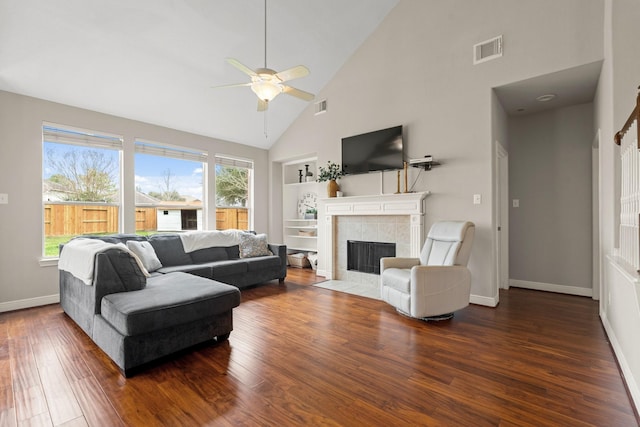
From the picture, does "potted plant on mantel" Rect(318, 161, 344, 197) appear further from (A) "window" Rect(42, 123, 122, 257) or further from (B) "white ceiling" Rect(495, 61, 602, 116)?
(A) "window" Rect(42, 123, 122, 257)

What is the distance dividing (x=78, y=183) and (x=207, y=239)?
6.14 feet

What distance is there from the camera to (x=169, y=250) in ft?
14.0

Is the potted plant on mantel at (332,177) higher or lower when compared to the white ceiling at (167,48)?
lower

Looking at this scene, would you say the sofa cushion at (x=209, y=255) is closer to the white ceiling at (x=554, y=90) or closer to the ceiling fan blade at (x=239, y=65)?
the ceiling fan blade at (x=239, y=65)

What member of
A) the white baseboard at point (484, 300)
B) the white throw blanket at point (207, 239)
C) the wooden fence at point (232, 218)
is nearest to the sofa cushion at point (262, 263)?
the white throw blanket at point (207, 239)

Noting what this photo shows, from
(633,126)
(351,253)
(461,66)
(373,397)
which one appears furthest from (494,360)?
(461,66)

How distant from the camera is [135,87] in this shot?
13.3 feet

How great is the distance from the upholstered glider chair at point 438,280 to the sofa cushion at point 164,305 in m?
1.69

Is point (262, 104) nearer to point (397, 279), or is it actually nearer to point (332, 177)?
point (332, 177)

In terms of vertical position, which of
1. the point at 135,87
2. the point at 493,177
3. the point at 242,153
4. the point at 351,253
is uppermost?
the point at 135,87

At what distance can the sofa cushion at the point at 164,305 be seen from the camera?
207cm

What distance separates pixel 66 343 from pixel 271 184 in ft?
14.6

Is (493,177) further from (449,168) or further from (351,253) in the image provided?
(351,253)

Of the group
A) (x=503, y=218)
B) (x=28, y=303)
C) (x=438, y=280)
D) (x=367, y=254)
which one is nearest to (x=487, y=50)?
(x=503, y=218)
